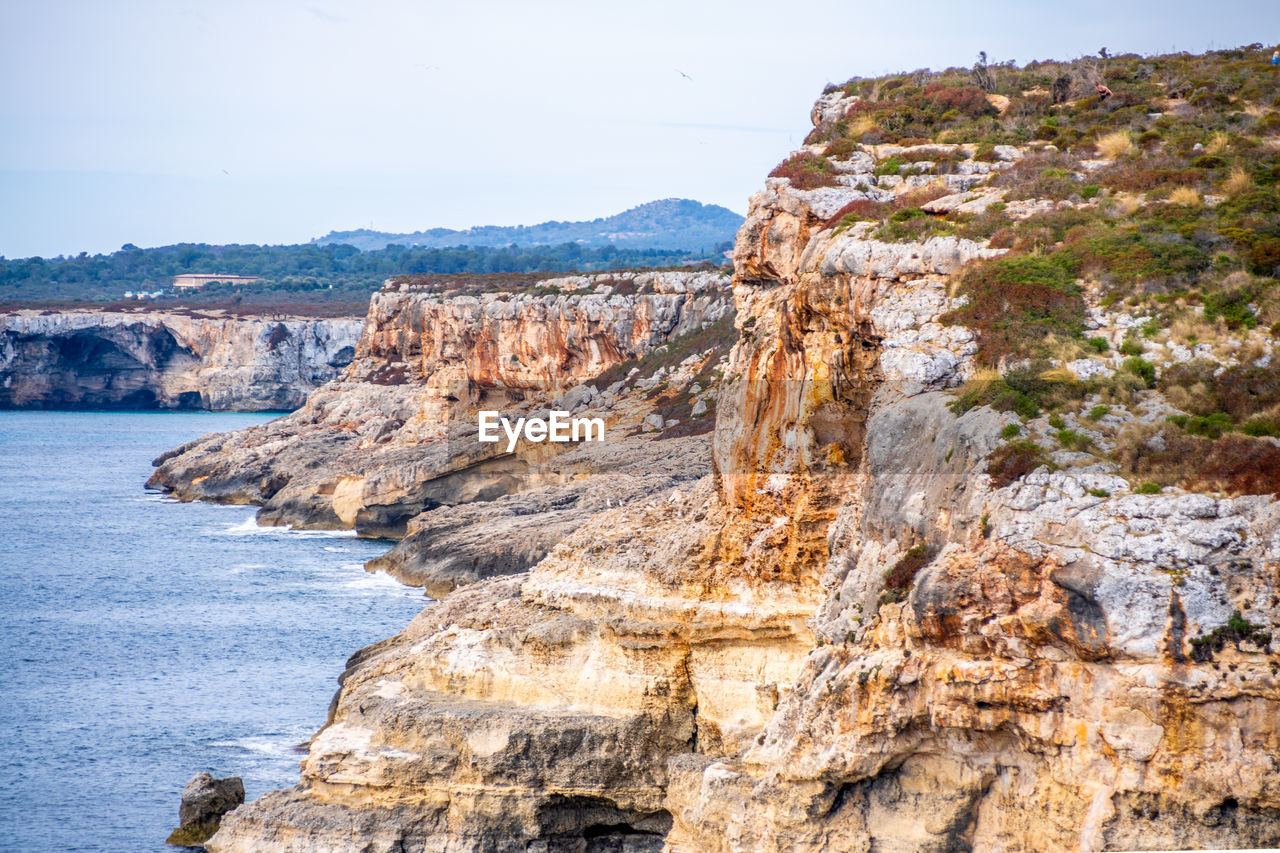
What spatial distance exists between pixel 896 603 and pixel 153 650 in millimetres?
38662

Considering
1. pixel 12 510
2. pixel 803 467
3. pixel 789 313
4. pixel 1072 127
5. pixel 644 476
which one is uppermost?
pixel 1072 127

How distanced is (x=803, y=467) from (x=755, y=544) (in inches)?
71.8

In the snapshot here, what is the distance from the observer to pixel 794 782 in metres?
16.5

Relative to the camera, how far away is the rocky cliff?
13.3 metres

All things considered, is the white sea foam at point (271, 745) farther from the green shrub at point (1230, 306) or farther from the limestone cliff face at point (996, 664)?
the green shrub at point (1230, 306)

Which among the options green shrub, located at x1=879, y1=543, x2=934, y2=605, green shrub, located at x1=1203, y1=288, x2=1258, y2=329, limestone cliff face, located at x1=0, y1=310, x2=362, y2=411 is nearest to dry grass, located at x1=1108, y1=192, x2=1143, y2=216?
green shrub, located at x1=1203, y1=288, x2=1258, y2=329

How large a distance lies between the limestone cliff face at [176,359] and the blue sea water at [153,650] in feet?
237

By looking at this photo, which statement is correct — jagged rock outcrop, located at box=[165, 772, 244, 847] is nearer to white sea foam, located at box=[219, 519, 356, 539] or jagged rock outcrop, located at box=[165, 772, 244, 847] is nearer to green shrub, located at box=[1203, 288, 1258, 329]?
green shrub, located at box=[1203, 288, 1258, 329]

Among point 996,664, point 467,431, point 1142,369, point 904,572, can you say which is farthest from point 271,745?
point 467,431

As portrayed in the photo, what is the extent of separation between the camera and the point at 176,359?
16375cm

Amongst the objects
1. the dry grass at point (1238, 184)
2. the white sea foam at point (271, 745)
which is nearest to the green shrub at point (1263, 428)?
the dry grass at point (1238, 184)

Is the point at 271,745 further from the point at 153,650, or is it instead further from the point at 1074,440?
the point at 1074,440

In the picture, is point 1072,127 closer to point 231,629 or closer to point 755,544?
point 755,544

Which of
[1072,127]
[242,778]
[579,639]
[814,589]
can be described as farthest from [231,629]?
[1072,127]
